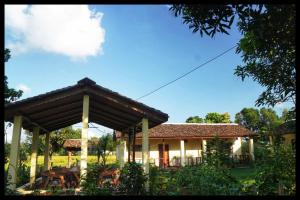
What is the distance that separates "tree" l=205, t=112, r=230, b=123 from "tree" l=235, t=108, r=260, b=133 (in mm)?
20941

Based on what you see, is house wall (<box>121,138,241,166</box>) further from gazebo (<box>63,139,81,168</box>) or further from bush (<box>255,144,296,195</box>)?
bush (<box>255,144,296,195</box>)

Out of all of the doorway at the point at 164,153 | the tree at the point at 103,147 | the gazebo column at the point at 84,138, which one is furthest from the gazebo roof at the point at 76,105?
the doorway at the point at 164,153

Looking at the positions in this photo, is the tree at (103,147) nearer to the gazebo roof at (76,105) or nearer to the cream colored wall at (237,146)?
the gazebo roof at (76,105)

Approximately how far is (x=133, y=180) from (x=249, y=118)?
227ft

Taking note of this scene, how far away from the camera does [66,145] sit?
31375 mm

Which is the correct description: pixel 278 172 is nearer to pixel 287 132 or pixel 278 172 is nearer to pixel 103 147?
pixel 103 147

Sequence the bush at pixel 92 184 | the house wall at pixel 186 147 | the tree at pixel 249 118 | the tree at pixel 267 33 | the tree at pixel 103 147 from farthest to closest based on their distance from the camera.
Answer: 1. the tree at pixel 249 118
2. the house wall at pixel 186 147
3. the tree at pixel 103 147
4. the bush at pixel 92 184
5. the tree at pixel 267 33

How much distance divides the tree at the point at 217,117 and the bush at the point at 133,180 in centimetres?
4703

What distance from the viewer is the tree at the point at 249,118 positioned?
74.2 meters

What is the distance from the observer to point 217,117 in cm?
5641

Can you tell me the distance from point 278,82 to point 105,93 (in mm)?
5776

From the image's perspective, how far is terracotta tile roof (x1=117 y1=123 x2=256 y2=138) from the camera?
30578mm

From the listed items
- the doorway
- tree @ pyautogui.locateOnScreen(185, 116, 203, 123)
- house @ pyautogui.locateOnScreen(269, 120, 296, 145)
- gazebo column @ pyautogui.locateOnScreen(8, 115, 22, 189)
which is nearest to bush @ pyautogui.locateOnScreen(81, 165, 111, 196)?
gazebo column @ pyautogui.locateOnScreen(8, 115, 22, 189)

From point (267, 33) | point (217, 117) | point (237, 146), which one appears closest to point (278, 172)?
point (267, 33)
